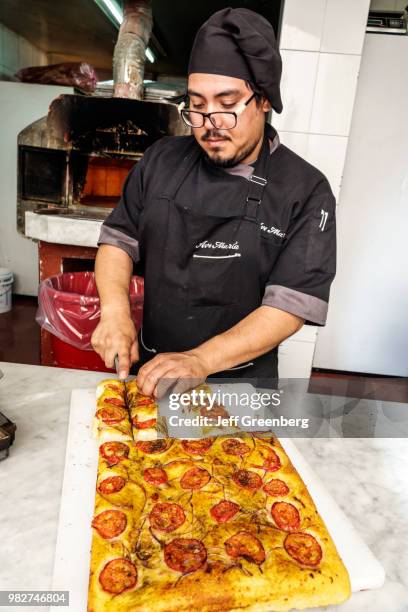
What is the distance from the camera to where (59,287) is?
8.93ft

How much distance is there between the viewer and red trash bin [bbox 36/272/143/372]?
243cm

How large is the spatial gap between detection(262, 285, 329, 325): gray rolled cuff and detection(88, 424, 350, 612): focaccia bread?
17.1 inches

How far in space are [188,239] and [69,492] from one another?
34.8 inches

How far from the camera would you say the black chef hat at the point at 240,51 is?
1349 mm

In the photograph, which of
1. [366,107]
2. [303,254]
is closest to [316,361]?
[366,107]

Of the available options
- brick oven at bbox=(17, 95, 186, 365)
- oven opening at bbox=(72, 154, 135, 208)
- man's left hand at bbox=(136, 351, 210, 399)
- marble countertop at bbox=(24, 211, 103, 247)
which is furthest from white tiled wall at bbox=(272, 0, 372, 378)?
man's left hand at bbox=(136, 351, 210, 399)

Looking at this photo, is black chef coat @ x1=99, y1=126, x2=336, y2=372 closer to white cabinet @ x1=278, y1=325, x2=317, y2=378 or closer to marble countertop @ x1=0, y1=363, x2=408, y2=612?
marble countertop @ x1=0, y1=363, x2=408, y2=612

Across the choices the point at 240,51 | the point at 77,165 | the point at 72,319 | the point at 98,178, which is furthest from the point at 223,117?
the point at 98,178

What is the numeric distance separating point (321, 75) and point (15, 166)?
311 centimetres

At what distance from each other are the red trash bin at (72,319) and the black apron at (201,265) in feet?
2.70

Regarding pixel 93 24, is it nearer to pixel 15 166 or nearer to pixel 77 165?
pixel 15 166

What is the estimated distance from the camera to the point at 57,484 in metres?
1.06

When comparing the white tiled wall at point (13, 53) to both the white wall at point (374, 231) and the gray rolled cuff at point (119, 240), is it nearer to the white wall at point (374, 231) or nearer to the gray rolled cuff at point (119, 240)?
the white wall at point (374, 231)

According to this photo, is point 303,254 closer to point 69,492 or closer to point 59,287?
point 69,492
